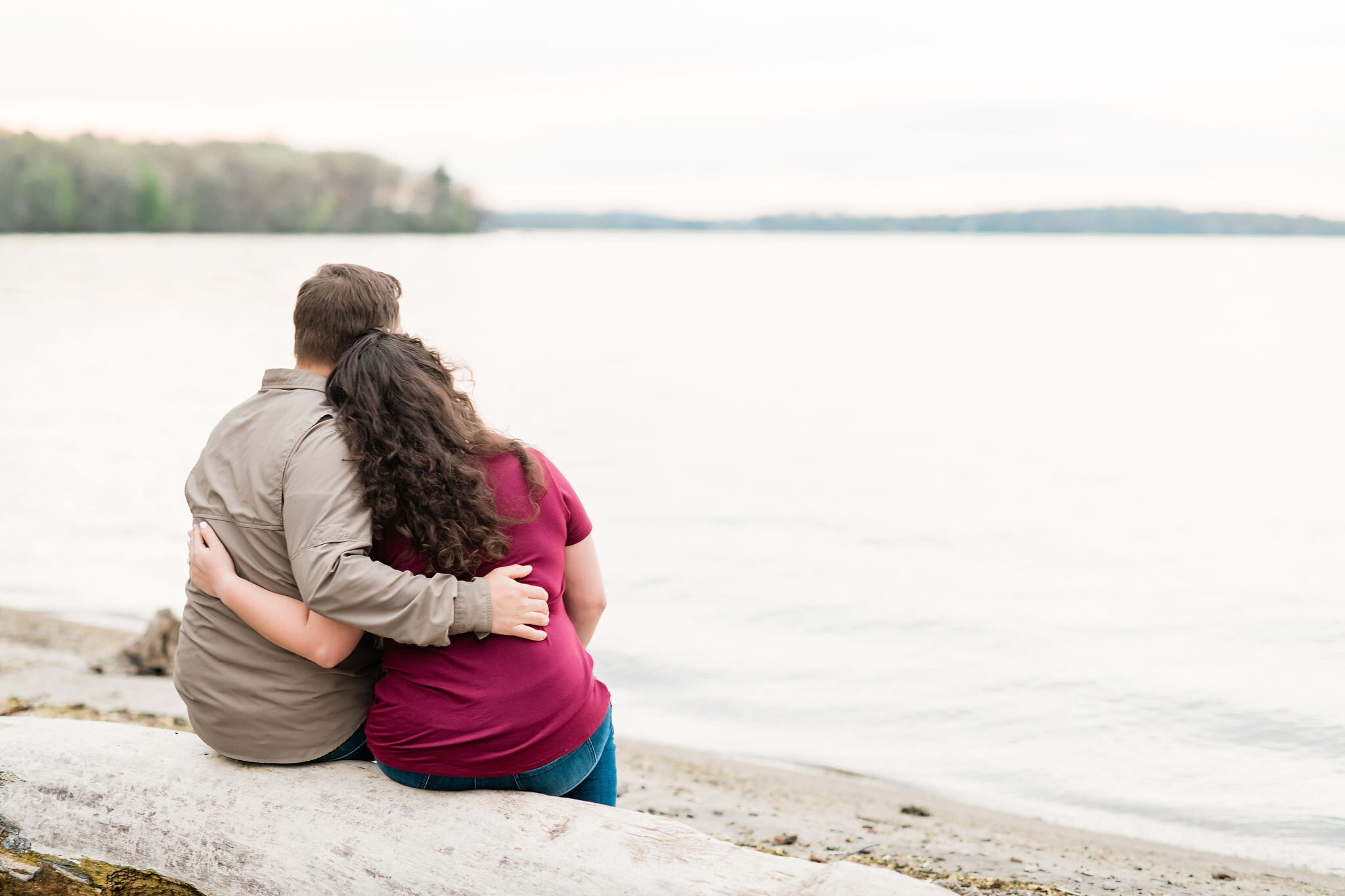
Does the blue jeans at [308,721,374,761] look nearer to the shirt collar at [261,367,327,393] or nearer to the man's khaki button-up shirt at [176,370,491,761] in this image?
the man's khaki button-up shirt at [176,370,491,761]

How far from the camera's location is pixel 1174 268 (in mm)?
119000

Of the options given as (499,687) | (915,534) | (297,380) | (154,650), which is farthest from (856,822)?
(915,534)

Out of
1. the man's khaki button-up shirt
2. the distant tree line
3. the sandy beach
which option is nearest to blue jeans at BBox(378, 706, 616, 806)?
the man's khaki button-up shirt

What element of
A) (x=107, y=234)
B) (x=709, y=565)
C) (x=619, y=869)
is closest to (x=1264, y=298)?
(x=709, y=565)

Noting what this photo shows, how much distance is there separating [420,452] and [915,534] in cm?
1125

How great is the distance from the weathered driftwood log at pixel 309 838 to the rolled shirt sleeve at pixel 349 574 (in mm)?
533

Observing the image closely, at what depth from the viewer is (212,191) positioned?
102 meters

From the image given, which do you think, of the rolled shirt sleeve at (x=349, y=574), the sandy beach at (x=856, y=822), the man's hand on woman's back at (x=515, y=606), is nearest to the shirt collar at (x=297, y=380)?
the rolled shirt sleeve at (x=349, y=574)

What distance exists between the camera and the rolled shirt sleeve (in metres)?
2.65

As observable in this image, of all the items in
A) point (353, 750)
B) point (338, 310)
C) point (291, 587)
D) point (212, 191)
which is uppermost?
→ point (212, 191)

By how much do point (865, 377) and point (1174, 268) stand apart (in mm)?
101378

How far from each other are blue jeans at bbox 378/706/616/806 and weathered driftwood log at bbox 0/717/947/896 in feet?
0.11

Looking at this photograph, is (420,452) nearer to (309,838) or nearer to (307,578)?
(307,578)

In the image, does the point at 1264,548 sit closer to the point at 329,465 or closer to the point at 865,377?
the point at 329,465
